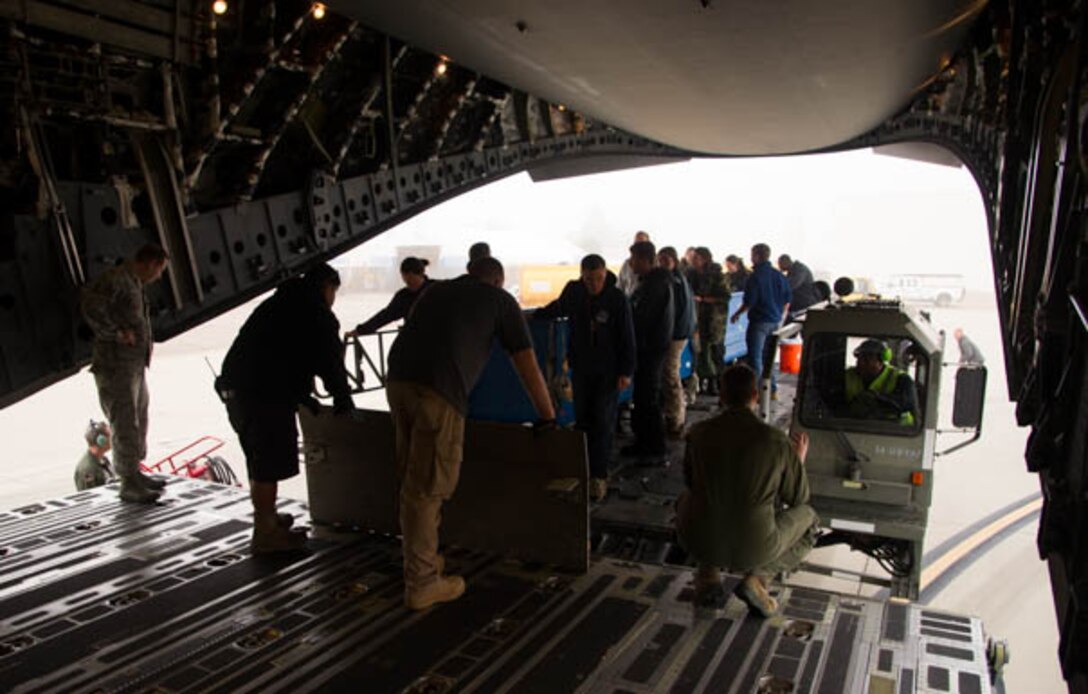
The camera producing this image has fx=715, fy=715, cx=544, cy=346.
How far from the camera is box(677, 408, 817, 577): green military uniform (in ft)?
10.8

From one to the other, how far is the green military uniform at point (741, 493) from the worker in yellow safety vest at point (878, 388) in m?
2.08

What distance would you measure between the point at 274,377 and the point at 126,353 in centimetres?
160

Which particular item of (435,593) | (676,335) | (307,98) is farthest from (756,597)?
(307,98)

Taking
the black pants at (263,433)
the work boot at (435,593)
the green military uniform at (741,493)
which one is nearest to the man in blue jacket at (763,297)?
the green military uniform at (741,493)

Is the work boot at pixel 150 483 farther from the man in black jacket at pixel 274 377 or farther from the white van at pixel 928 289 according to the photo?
the white van at pixel 928 289

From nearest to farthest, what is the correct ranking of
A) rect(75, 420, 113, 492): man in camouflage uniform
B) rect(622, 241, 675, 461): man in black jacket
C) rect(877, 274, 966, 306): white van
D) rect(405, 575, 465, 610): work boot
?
rect(405, 575, 465, 610): work boot < rect(622, 241, 675, 461): man in black jacket < rect(75, 420, 113, 492): man in camouflage uniform < rect(877, 274, 966, 306): white van

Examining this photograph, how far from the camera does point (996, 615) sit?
8.94 metres

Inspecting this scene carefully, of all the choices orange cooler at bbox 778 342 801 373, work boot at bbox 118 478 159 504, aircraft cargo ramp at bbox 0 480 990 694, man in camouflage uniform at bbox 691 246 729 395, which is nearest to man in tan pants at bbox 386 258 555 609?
aircraft cargo ramp at bbox 0 480 990 694

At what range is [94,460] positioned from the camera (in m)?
7.01

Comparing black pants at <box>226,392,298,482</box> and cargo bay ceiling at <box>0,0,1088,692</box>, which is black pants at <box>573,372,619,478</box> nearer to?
black pants at <box>226,392,298,482</box>

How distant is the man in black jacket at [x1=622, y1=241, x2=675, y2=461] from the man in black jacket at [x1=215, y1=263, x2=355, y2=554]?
2848mm

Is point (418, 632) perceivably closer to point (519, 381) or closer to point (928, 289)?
point (519, 381)

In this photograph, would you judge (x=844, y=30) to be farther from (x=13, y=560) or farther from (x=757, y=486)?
(x=13, y=560)

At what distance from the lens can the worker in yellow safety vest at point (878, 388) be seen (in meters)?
5.14
